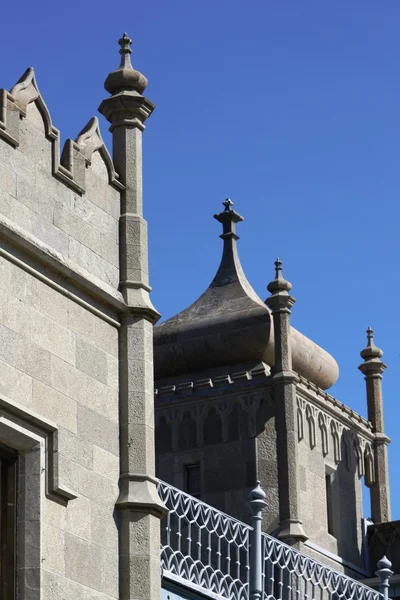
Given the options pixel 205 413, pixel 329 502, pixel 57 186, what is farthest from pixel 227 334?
pixel 57 186

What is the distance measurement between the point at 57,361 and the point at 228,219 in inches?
583

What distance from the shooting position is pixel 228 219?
2908 cm

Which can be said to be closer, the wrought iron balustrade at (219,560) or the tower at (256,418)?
the wrought iron balustrade at (219,560)

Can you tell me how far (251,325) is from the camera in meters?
27.9

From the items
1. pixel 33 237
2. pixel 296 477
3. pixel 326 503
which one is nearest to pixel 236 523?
pixel 33 237

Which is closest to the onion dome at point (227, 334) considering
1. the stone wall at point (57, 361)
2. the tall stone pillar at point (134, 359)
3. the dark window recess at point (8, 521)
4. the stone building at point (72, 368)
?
the tall stone pillar at point (134, 359)

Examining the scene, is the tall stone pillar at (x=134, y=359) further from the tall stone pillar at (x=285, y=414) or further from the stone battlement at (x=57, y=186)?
the tall stone pillar at (x=285, y=414)

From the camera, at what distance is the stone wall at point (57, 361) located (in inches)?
547

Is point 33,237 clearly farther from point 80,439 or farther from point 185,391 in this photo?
point 185,391

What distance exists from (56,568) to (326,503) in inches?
586

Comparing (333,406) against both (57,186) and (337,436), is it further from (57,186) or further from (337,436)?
(57,186)

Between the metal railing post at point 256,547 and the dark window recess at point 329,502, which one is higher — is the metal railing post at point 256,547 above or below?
below

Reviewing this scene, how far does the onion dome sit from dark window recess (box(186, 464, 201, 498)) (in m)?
1.76

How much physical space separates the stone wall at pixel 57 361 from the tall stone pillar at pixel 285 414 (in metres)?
11.4
